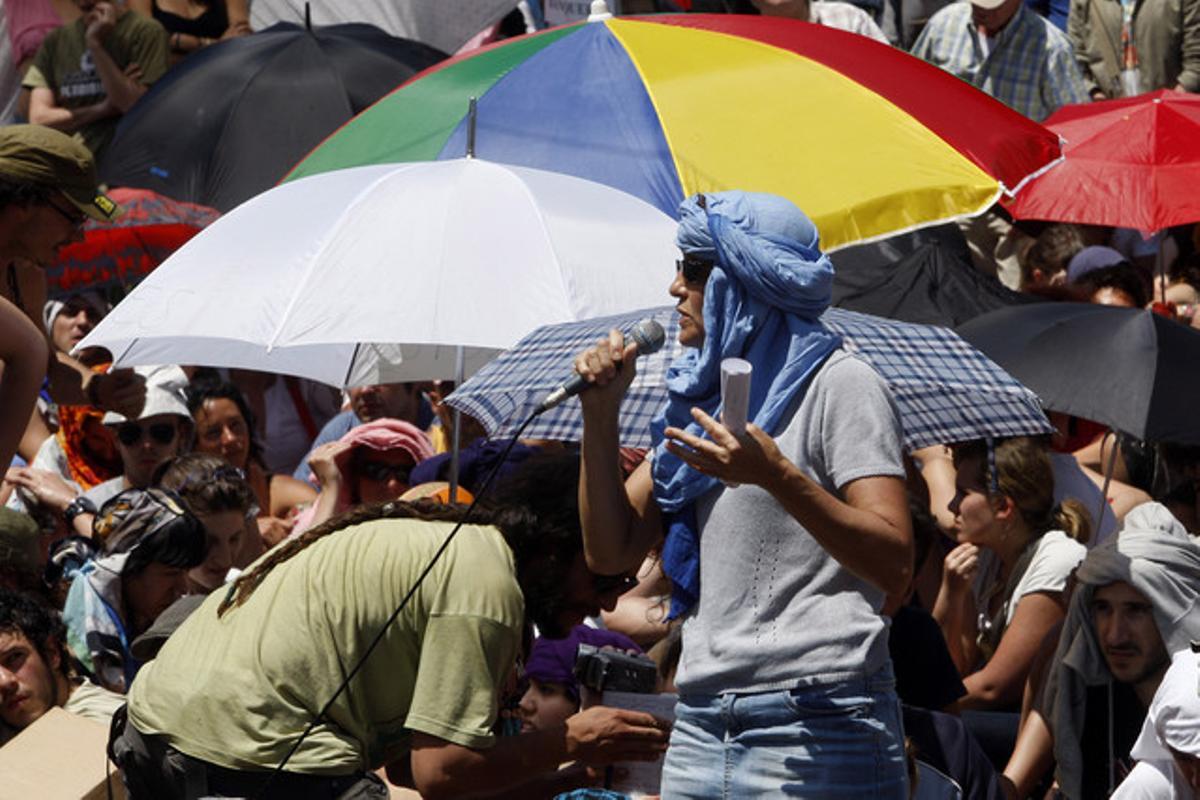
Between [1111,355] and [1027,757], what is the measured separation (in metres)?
1.27

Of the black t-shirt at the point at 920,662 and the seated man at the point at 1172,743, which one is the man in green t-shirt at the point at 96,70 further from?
the seated man at the point at 1172,743

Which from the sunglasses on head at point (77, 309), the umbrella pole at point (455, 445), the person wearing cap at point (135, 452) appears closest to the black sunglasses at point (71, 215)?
the umbrella pole at point (455, 445)

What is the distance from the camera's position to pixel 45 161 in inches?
220

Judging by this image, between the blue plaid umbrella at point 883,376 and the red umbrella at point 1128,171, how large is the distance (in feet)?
12.5

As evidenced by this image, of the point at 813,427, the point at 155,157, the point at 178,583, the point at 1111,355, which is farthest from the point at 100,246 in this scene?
the point at 813,427

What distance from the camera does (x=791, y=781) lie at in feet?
12.7

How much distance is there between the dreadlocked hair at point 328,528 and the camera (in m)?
4.24

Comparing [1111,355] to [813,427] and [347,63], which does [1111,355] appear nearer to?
[813,427]

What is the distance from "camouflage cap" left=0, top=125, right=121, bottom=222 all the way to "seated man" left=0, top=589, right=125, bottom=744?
113 centimetres

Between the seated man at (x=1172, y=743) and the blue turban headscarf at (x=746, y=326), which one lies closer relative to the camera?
the blue turban headscarf at (x=746, y=326)

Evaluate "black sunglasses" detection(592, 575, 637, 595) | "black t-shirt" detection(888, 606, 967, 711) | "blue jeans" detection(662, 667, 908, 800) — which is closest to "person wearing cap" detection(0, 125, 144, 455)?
"black sunglasses" detection(592, 575, 637, 595)

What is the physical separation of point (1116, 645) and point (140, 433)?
3622mm

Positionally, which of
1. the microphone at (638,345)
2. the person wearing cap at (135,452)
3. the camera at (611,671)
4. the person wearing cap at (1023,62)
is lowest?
the person wearing cap at (135,452)

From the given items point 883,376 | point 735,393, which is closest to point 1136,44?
point 883,376
